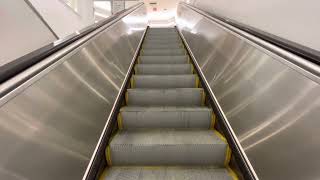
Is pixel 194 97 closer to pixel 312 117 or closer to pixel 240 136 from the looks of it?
pixel 240 136

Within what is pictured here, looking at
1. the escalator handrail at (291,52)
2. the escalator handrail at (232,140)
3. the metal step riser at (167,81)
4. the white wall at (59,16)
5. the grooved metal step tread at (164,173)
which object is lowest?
the grooved metal step tread at (164,173)

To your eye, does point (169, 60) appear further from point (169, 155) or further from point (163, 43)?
point (169, 155)

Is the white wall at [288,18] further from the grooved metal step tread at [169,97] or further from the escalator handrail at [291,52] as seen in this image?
the grooved metal step tread at [169,97]

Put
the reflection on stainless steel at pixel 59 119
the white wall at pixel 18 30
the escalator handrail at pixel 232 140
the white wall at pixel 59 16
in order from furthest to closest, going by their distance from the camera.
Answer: the white wall at pixel 59 16 → the white wall at pixel 18 30 → the escalator handrail at pixel 232 140 → the reflection on stainless steel at pixel 59 119

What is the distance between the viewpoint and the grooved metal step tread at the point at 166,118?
2447 millimetres

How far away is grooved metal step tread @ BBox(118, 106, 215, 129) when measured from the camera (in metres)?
2.45

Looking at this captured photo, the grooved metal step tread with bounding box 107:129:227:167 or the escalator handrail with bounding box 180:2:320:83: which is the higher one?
the escalator handrail with bounding box 180:2:320:83

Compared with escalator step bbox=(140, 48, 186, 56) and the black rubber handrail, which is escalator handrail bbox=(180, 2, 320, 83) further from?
escalator step bbox=(140, 48, 186, 56)

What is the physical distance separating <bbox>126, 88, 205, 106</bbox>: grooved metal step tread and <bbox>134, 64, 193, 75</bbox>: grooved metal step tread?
82 centimetres

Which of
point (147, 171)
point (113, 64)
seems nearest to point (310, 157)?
point (147, 171)

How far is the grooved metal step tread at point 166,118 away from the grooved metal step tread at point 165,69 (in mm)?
1231

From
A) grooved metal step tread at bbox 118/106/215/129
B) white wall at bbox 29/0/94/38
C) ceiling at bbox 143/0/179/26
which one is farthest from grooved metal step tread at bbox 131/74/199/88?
ceiling at bbox 143/0/179/26

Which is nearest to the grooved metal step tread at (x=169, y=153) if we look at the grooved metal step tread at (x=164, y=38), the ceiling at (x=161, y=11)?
the grooved metal step tread at (x=164, y=38)

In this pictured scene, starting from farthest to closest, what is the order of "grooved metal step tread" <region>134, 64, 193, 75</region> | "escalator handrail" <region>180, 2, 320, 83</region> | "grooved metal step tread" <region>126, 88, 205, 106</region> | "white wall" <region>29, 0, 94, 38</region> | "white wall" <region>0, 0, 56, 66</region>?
"white wall" <region>29, 0, 94, 38</region>
"grooved metal step tread" <region>134, 64, 193, 75</region>
"white wall" <region>0, 0, 56, 66</region>
"grooved metal step tread" <region>126, 88, 205, 106</region>
"escalator handrail" <region>180, 2, 320, 83</region>
